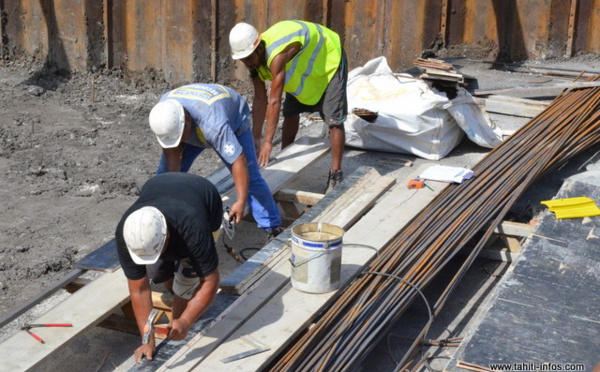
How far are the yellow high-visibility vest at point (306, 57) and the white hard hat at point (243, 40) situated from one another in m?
0.24

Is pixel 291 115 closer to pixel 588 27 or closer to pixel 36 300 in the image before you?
pixel 36 300

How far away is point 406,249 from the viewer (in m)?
5.30

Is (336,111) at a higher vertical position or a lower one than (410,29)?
lower

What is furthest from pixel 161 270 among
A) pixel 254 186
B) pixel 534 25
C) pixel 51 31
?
pixel 51 31

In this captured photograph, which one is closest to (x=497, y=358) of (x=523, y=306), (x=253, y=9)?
(x=523, y=306)

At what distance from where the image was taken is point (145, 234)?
3869mm

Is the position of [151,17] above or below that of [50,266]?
above

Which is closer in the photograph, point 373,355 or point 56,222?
point 373,355

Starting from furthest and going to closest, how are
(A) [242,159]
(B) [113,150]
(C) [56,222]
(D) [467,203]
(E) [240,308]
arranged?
(B) [113,150] < (C) [56,222] < (D) [467,203] < (A) [242,159] < (E) [240,308]

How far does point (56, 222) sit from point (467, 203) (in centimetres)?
344

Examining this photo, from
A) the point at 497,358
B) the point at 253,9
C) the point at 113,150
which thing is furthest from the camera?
the point at 253,9

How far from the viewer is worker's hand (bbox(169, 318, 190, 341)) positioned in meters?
4.05

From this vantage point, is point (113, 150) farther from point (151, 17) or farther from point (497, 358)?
point (497, 358)

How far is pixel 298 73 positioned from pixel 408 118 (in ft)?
4.23
